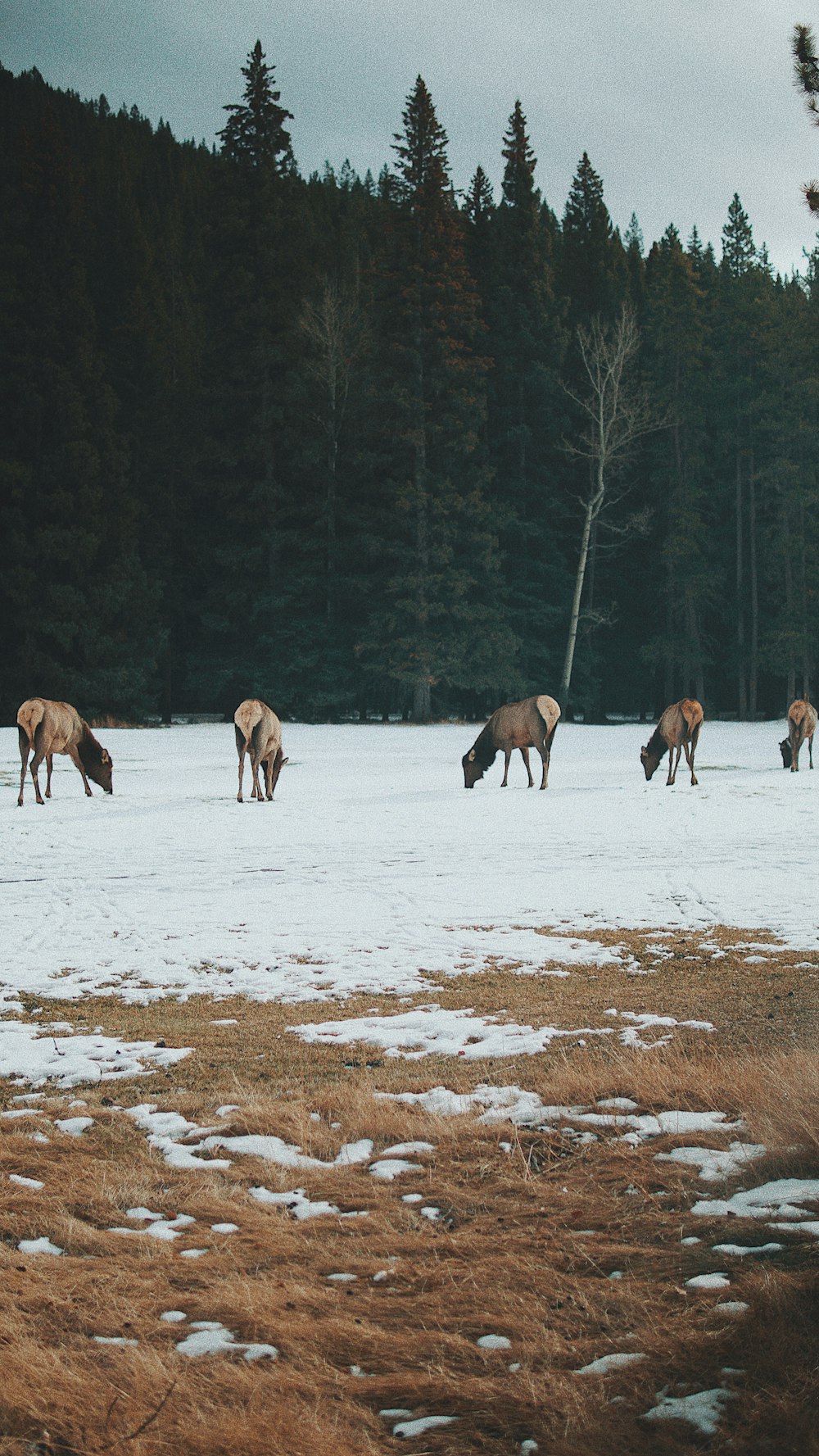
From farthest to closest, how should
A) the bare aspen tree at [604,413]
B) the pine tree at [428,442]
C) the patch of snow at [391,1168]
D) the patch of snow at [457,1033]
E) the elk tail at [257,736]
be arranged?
the bare aspen tree at [604,413] < the pine tree at [428,442] < the elk tail at [257,736] < the patch of snow at [457,1033] < the patch of snow at [391,1168]

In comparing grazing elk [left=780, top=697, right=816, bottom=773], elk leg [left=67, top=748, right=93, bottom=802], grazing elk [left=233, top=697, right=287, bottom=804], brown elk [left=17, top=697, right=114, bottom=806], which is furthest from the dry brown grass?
grazing elk [left=780, top=697, right=816, bottom=773]

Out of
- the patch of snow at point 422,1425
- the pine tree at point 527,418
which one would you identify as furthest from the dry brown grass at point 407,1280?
the pine tree at point 527,418

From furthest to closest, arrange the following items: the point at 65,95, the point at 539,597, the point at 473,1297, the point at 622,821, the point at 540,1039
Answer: the point at 65,95 → the point at 539,597 → the point at 622,821 → the point at 540,1039 → the point at 473,1297

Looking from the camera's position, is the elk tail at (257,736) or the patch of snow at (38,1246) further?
the elk tail at (257,736)

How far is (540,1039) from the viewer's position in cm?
620

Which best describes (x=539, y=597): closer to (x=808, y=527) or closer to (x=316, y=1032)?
(x=808, y=527)

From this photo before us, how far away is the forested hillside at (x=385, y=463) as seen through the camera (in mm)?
36969

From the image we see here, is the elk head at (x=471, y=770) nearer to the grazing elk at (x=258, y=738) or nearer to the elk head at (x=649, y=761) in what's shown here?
the elk head at (x=649, y=761)

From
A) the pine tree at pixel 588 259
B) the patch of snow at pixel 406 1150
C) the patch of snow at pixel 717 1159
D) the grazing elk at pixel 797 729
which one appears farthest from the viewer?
the pine tree at pixel 588 259

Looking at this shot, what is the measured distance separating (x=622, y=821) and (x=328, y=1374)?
46.1 feet

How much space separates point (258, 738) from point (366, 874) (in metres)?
7.06

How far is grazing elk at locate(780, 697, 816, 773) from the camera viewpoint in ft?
78.5

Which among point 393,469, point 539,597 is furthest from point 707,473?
point 393,469

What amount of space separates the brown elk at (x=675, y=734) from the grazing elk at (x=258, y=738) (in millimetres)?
6981
